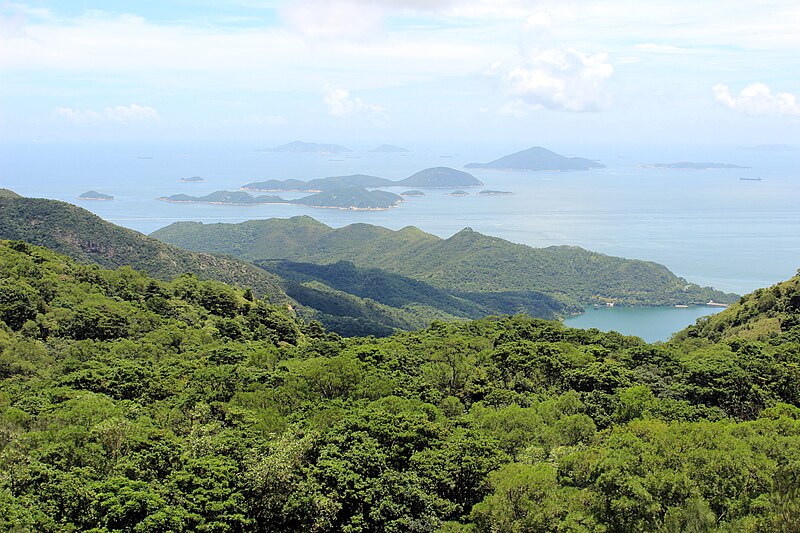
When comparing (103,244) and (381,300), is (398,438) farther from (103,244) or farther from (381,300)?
(381,300)

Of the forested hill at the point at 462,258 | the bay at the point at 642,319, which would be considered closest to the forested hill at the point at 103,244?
the forested hill at the point at 462,258

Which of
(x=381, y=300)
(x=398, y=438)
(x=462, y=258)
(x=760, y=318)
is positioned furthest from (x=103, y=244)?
(x=398, y=438)

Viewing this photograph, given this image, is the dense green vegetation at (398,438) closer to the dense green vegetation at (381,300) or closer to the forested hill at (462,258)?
the dense green vegetation at (381,300)

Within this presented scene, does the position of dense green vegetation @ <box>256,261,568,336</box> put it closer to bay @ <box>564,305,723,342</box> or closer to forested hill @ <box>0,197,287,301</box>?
bay @ <box>564,305,723,342</box>

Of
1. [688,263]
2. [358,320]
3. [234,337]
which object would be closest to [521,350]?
[234,337]

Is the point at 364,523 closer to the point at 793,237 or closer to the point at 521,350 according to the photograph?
the point at 521,350

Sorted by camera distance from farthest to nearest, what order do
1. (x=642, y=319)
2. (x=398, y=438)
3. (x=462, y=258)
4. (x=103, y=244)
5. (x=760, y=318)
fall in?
(x=462, y=258) → (x=642, y=319) → (x=103, y=244) → (x=760, y=318) → (x=398, y=438)
